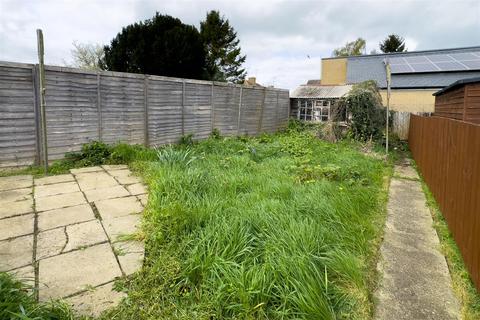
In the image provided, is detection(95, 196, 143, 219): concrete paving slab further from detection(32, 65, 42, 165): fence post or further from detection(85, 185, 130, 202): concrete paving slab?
detection(32, 65, 42, 165): fence post

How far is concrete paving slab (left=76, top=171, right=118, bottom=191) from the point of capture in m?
4.09

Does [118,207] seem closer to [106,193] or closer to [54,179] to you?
[106,193]

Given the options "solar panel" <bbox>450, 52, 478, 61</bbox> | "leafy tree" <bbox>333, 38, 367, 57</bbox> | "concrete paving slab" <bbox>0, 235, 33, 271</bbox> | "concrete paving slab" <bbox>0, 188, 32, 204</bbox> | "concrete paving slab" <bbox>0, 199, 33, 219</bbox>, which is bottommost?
"concrete paving slab" <bbox>0, 235, 33, 271</bbox>

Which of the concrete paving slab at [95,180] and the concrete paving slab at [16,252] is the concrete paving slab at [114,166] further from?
the concrete paving slab at [16,252]

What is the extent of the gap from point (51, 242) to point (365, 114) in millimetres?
9610

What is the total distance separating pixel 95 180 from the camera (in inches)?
173

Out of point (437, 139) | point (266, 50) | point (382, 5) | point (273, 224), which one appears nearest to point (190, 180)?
A: point (273, 224)

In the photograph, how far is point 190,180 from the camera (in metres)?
3.62

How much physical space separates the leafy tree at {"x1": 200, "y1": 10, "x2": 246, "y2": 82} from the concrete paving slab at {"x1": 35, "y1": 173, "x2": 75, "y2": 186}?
63.6 feet

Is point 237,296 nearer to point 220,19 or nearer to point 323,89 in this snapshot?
point 323,89

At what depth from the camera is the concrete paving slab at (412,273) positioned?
194cm

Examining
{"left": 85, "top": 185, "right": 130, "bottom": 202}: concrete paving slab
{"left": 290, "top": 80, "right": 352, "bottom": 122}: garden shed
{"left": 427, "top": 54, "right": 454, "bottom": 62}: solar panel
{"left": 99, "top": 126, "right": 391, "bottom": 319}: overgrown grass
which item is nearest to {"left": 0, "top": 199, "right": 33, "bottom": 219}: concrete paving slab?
{"left": 85, "top": 185, "right": 130, "bottom": 202}: concrete paving slab

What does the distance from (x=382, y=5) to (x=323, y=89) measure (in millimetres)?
4114

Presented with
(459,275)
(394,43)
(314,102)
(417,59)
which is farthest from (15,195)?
(394,43)
